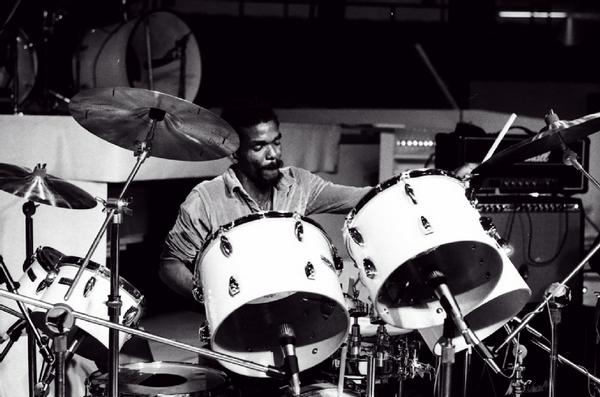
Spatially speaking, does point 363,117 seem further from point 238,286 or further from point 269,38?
point 238,286

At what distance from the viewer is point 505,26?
755cm

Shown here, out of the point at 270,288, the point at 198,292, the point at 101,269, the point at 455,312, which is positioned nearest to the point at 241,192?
the point at 101,269

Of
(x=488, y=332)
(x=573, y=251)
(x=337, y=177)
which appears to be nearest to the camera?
(x=488, y=332)

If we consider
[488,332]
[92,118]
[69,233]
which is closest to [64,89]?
[69,233]

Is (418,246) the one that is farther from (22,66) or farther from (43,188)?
(22,66)

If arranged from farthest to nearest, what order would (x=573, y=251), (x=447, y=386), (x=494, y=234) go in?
(x=573, y=251)
(x=494, y=234)
(x=447, y=386)

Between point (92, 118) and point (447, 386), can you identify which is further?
point (92, 118)

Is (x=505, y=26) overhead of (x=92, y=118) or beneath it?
overhead

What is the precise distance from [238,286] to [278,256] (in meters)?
0.15

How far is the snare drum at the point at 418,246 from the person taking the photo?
102 inches

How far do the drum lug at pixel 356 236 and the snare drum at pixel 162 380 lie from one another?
653 millimetres

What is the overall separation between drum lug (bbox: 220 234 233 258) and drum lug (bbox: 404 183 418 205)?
561 mm

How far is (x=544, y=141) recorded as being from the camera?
2.83m

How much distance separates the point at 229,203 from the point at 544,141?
1296mm
